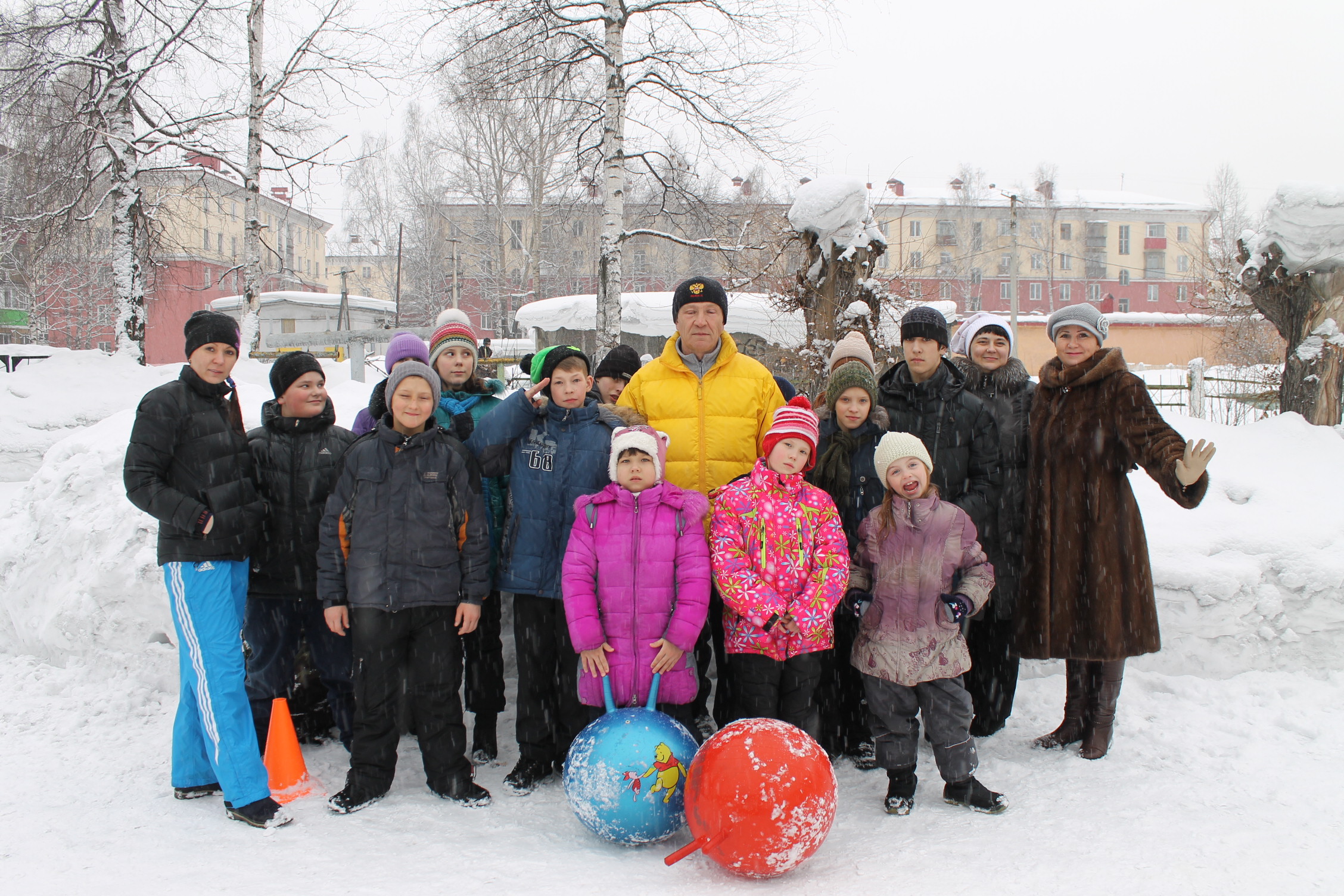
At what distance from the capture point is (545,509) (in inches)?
140

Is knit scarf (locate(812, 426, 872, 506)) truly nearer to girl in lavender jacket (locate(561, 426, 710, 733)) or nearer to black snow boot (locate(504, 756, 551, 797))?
girl in lavender jacket (locate(561, 426, 710, 733))

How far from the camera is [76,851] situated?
294 centimetres

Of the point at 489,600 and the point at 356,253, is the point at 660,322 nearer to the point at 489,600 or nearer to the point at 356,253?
the point at 489,600

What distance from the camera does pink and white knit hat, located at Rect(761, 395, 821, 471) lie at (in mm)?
3273

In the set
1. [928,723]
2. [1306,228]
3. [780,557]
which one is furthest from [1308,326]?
[780,557]

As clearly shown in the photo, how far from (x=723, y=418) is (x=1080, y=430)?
1.70m

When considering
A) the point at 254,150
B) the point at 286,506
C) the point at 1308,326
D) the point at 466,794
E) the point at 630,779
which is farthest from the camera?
the point at 254,150

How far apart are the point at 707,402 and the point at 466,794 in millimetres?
2021

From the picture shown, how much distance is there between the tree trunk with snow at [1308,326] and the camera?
22.6ft

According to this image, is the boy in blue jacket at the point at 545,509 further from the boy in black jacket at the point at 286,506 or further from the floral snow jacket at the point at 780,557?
the boy in black jacket at the point at 286,506

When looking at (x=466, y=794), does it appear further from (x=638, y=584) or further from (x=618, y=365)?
(x=618, y=365)

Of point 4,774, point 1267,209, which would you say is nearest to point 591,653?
point 4,774

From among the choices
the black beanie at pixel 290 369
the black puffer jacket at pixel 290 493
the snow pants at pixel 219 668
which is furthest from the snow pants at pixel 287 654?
the black beanie at pixel 290 369

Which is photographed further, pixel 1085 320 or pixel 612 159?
pixel 612 159
